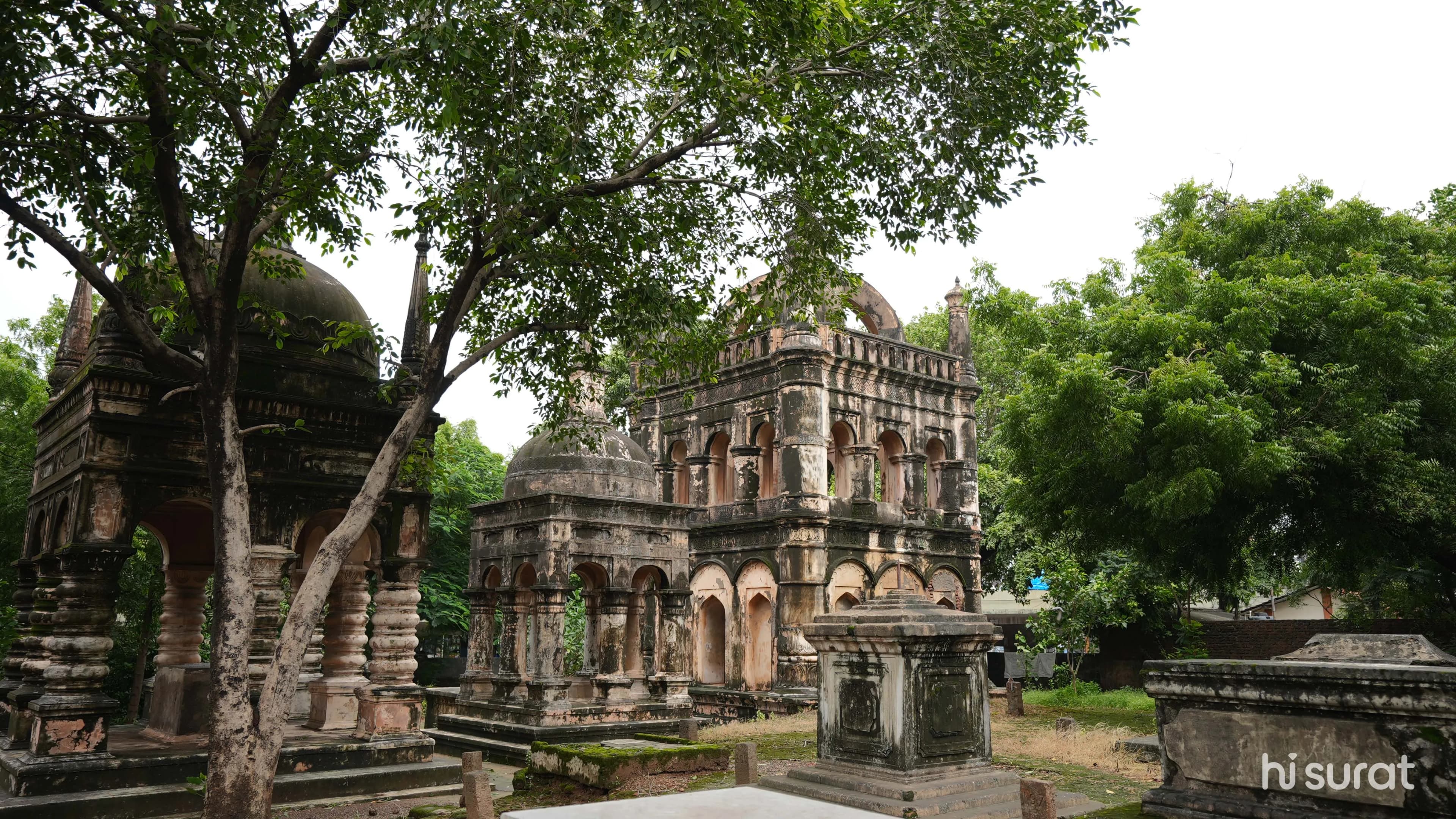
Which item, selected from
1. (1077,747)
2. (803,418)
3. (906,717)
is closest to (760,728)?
(1077,747)

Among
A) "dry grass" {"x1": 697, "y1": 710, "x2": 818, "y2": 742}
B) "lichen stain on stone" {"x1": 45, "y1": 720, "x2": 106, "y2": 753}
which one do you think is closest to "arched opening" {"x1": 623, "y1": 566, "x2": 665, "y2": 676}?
"dry grass" {"x1": 697, "y1": 710, "x2": 818, "y2": 742}

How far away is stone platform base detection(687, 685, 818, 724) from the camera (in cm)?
1816

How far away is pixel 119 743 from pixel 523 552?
6.46 m

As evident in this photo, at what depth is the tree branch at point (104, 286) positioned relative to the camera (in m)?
7.51

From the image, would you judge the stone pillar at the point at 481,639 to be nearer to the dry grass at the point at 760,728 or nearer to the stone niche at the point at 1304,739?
the dry grass at the point at 760,728

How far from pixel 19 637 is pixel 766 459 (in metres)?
13.4

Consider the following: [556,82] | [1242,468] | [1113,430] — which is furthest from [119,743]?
[1242,468]

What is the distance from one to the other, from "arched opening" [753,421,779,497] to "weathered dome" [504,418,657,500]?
15.0 feet

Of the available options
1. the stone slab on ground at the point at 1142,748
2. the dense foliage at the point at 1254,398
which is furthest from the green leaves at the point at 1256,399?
the stone slab on ground at the point at 1142,748

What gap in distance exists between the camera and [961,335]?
23141 mm

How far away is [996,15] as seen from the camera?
9156mm

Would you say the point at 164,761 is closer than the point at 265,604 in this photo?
Yes

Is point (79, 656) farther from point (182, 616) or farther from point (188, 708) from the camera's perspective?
point (182, 616)

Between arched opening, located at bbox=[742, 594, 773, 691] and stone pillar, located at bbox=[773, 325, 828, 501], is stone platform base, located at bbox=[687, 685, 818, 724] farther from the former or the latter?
stone pillar, located at bbox=[773, 325, 828, 501]
